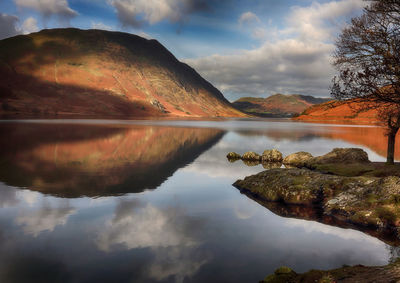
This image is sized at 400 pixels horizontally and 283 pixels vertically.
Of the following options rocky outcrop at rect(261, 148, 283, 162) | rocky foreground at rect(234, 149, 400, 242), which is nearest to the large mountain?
rocky outcrop at rect(261, 148, 283, 162)

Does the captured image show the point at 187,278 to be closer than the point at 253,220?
Yes

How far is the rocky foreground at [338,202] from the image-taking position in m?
6.61

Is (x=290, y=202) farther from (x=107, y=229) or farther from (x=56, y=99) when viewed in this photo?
(x=56, y=99)

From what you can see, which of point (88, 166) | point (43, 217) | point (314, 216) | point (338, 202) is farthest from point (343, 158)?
point (43, 217)

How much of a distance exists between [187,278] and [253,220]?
5176mm

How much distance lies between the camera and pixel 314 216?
479 inches

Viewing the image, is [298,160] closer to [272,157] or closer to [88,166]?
[272,157]

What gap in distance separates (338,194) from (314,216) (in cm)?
205

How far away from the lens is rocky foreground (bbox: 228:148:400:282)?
6.61 m

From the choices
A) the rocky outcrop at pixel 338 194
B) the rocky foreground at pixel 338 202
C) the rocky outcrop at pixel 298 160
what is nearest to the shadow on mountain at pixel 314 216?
the rocky foreground at pixel 338 202

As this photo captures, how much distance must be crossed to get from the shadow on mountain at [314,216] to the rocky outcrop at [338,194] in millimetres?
239

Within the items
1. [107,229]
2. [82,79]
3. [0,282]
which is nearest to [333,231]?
[107,229]

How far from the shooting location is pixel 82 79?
170m

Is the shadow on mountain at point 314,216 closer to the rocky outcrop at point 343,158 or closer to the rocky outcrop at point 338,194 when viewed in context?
the rocky outcrop at point 338,194
